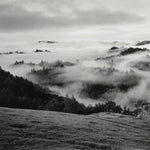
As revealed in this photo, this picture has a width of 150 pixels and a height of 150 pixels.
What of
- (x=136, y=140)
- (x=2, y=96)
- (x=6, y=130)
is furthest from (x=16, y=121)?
(x=2, y=96)

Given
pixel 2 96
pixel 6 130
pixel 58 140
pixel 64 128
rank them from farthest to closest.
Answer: pixel 2 96 < pixel 64 128 < pixel 6 130 < pixel 58 140

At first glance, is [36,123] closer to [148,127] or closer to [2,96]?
[148,127]

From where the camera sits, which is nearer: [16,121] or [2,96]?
[16,121]

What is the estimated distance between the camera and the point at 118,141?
47.4 m

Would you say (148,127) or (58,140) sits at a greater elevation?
(58,140)

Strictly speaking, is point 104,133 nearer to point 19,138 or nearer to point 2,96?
point 19,138

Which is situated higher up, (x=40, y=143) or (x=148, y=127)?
(x=40, y=143)

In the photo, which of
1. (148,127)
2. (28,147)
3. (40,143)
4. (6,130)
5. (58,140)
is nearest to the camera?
(28,147)

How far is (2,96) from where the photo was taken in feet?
579

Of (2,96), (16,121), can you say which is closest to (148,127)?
(16,121)

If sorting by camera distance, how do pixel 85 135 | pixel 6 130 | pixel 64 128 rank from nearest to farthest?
pixel 6 130 → pixel 85 135 → pixel 64 128

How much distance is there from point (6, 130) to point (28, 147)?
9.93 m

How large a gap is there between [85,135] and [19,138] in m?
12.4

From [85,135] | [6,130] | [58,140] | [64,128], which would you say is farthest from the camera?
[64,128]
